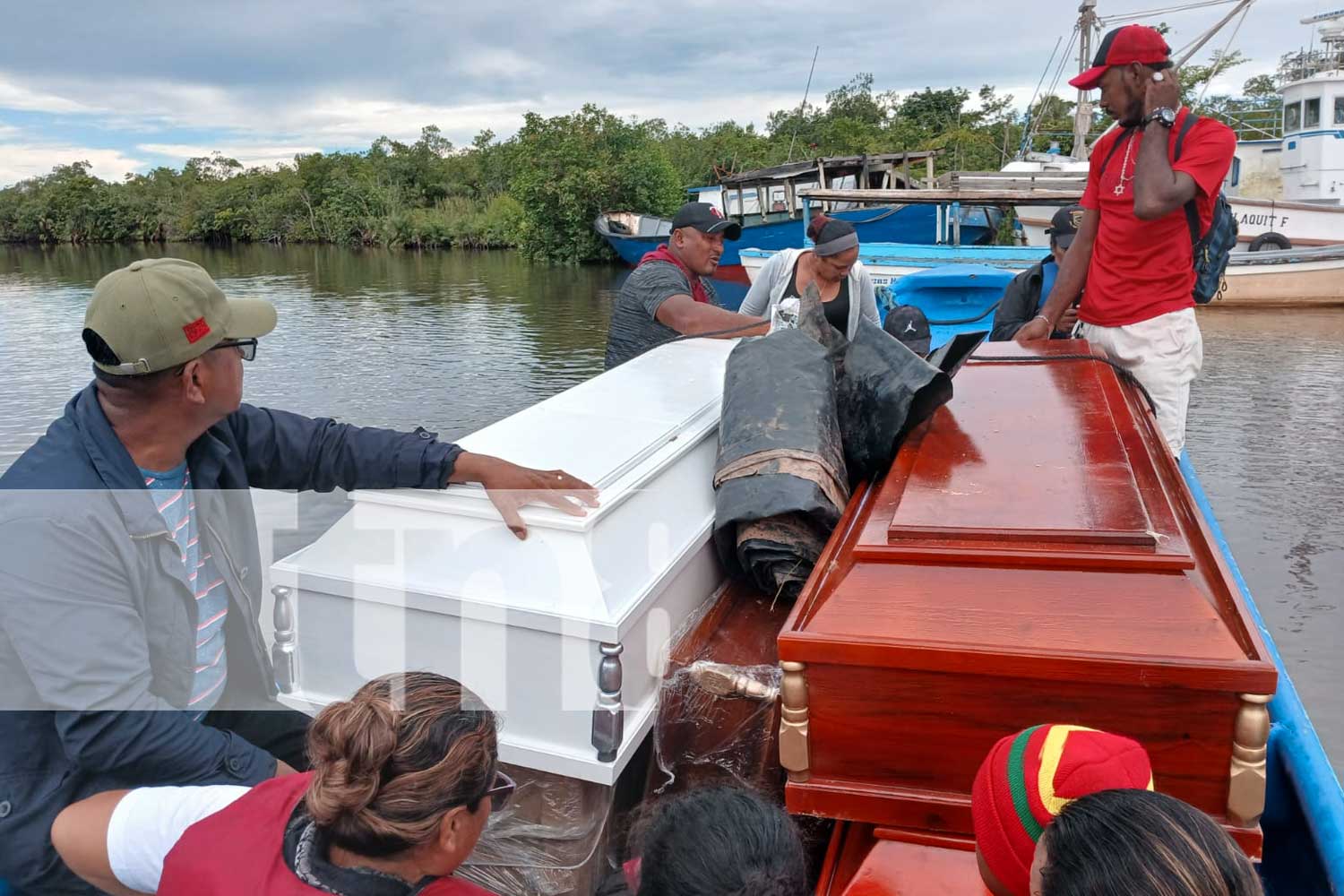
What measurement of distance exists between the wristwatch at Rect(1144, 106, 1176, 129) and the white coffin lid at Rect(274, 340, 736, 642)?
158 centimetres

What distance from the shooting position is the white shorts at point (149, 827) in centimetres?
151

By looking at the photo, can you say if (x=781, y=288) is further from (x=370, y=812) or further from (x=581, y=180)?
(x=581, y=180)

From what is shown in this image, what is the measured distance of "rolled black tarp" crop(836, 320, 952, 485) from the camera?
2281mm

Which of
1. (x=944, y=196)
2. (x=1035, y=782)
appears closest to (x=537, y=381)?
(x=944, y=196)

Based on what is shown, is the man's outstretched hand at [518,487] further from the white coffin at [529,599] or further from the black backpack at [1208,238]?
the black backpack at [1208,238]

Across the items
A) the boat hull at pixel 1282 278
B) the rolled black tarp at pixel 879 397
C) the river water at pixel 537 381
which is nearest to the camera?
the rolled black tarp at pixel 879 397

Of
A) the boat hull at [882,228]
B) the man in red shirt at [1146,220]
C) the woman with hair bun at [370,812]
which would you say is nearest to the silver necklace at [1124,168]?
the man in red shirt at [1146,220]

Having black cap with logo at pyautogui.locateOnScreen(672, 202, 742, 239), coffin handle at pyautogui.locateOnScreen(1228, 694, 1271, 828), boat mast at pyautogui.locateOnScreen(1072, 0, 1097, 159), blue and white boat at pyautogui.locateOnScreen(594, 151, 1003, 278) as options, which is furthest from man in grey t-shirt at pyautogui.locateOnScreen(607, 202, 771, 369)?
boat mast at pyautogui.locateOnScreen(1072, 0, 1097, 159)

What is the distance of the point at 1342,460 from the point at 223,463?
8248 mm

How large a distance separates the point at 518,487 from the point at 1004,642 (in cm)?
105

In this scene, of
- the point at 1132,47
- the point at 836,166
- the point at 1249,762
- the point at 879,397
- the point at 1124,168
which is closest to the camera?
the point at 1249,762

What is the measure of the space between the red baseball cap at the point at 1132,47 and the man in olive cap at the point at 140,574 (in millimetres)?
2079

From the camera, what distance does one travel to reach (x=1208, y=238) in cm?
293

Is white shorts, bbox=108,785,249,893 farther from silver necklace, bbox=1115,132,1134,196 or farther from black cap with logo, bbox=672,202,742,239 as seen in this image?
black cap with logo, bbox=672,202,742,239
